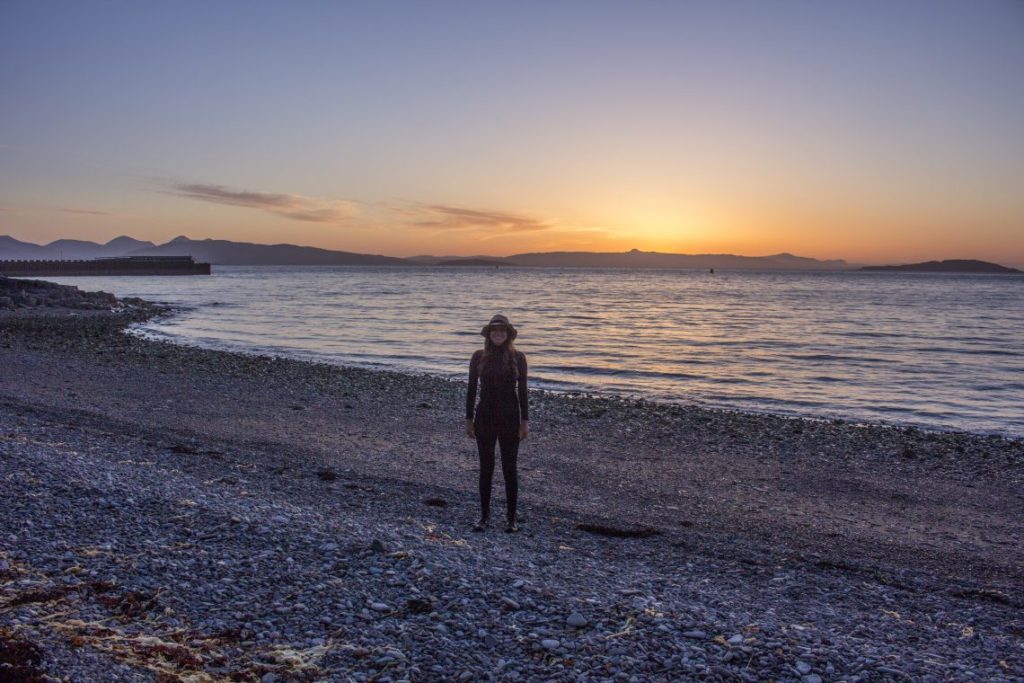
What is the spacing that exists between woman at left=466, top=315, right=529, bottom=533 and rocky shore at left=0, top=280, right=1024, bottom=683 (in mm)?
857

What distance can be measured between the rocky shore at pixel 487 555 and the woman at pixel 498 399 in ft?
2.81

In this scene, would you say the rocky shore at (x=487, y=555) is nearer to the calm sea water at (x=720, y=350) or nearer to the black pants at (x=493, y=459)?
the black pants at (x=493, y=459)

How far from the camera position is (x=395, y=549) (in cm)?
629

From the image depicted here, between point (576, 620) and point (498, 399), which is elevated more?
point (498, 399)

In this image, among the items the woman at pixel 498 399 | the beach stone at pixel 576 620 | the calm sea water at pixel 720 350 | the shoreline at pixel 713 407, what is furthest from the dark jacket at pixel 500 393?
the calm sea water at pixel 720 350

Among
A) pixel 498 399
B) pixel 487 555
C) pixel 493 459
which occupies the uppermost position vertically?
pixel 498 399

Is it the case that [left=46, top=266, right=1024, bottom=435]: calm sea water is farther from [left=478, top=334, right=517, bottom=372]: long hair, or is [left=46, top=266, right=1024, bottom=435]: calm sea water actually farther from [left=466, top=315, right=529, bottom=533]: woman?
[left=478, top=334, right=517, bottom=372]: long hair

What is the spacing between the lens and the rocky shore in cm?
461

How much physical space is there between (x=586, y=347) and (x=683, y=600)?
26.4 meters

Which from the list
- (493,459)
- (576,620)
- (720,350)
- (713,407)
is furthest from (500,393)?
(720,350)

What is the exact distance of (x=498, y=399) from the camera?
7.23 m

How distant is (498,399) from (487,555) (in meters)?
1.56

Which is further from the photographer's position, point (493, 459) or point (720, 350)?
point (720, 350)

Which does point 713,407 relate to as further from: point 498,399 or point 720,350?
point 720,350
